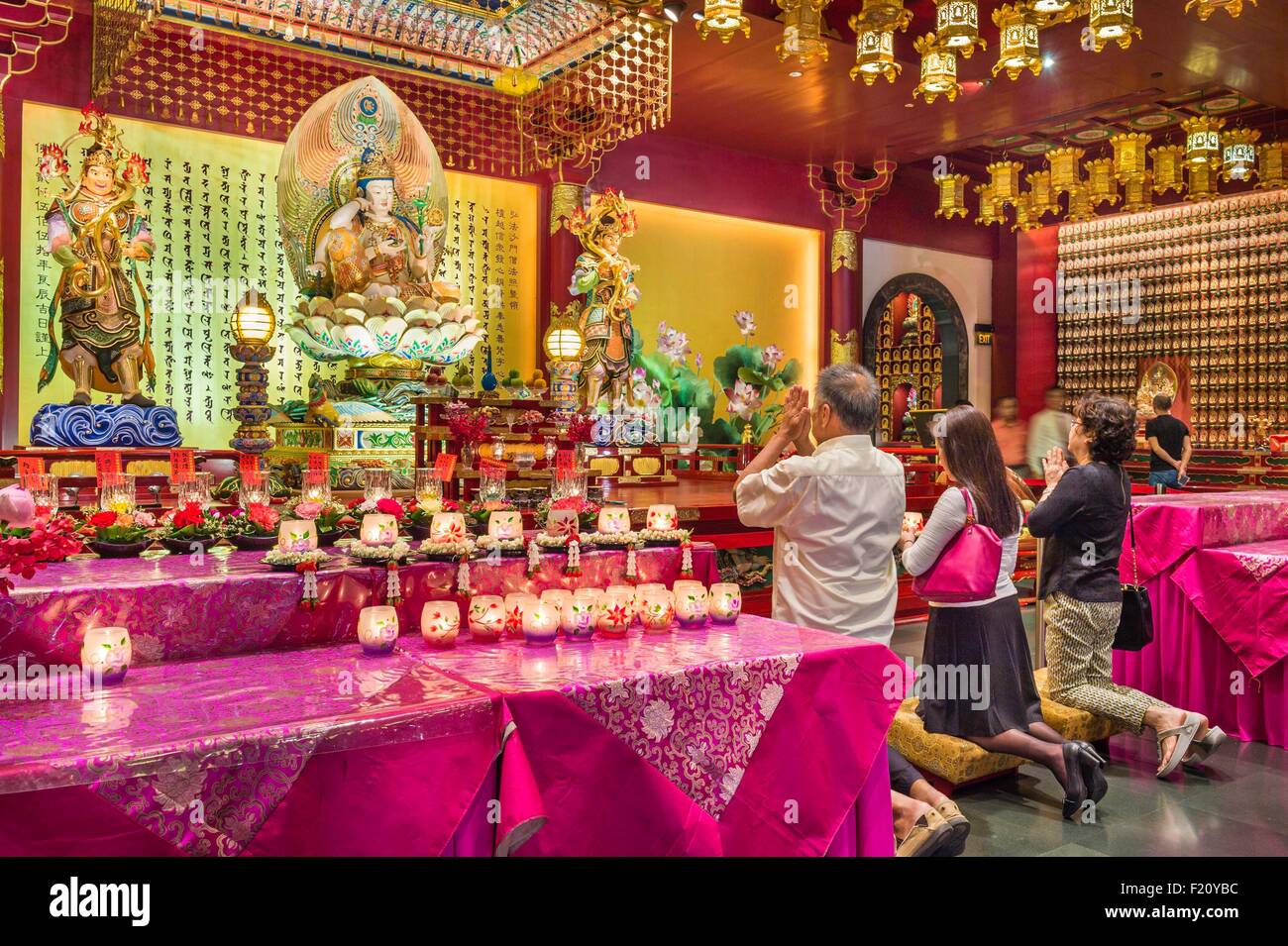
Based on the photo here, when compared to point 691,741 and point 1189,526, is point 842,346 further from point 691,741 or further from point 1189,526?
point 691,741

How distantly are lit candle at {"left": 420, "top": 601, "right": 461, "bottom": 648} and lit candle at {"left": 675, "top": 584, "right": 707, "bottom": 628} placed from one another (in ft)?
1.71

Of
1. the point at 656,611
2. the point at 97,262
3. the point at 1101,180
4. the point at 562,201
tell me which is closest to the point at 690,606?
the point at 656,611

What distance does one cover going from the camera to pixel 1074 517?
3143 millimetres

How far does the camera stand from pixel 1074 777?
281cm

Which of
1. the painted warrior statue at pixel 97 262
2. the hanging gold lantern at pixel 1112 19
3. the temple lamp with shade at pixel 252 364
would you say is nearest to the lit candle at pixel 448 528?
the temple lamp with shade at pixel 252 364

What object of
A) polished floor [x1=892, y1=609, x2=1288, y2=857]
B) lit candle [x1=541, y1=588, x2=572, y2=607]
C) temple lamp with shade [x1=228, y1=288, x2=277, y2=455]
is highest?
temple lamp with shade [x1=228, y1=288, x2=277, y2=455]

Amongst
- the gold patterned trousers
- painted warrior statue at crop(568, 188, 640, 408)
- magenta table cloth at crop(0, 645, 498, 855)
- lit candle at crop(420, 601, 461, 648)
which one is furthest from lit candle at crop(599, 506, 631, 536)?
painted warrior statue at crop(568, 188, 640, 408)

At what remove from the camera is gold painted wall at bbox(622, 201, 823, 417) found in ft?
28.7

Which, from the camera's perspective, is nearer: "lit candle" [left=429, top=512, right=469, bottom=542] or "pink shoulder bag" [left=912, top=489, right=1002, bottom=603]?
"lit candle" [left=429, top=512, right=469, bottom=542]

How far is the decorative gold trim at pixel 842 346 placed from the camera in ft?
30.9

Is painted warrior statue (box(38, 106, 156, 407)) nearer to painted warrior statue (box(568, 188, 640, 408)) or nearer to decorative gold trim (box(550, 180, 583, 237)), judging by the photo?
painted warrior statue (box(568, 188, 640, 408))

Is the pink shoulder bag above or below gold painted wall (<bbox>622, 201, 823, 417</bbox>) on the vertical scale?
below

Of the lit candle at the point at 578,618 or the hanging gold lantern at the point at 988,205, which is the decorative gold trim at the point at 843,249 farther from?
the lit candle at the point at 578,618

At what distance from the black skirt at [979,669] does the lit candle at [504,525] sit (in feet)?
4.08
